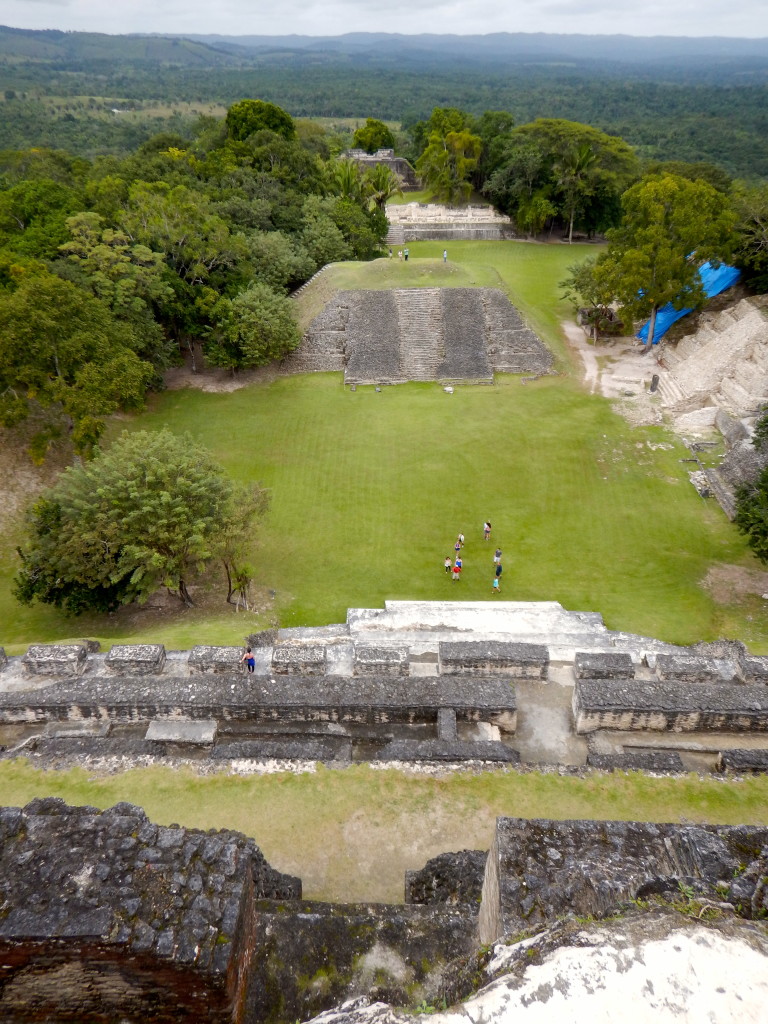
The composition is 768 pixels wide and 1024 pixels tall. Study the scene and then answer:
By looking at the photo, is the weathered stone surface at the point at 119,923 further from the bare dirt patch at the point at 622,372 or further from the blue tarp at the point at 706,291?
the blue tarp at the point at 706,291

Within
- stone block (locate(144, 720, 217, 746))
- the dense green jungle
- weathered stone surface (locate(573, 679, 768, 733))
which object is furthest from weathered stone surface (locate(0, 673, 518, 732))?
the dense green jungle

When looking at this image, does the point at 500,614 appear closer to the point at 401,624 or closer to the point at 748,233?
the point at 401,624

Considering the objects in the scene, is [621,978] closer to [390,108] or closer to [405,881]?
[405,881]

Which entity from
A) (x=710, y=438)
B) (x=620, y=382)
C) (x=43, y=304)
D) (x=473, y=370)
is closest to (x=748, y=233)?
(x=620, y=382)

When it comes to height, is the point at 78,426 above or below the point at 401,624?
above

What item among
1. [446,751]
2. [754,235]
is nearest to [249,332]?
[446,751]
